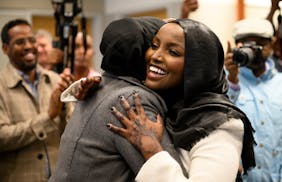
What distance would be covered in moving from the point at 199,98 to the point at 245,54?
96 centimetres

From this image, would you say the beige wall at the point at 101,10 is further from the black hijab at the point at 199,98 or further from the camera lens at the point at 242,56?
the black hijab at the point at 199,98

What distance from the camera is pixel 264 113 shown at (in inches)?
91.0

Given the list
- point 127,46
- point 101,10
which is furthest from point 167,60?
point 101,10

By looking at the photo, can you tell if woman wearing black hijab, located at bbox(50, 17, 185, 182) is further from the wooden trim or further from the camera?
the wooden trim

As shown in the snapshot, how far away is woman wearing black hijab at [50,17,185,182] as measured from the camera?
132 centimetres

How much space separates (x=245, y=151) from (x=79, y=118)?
473mm

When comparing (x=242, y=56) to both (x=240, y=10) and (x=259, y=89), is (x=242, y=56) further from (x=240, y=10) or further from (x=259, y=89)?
(x=240, y=10)

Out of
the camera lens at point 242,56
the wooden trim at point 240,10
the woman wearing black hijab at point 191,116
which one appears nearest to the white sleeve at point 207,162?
the woman wearing black hijab at point 191,116

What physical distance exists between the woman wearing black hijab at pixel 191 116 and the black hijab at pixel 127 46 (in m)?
0.03

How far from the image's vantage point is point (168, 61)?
138cm

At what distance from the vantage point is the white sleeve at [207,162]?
125 centimetres

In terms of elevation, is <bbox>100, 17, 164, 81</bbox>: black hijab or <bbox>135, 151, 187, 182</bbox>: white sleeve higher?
<bbox>100, 17, 164, 81</bbox>: black hijab

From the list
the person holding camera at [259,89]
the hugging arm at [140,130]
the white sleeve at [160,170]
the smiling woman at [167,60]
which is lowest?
the person holding camera at [259,89]

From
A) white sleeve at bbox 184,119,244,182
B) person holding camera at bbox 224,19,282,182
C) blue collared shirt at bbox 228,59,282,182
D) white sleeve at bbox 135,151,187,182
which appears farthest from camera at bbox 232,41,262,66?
white sleeve at bbox 135,151,187,182
